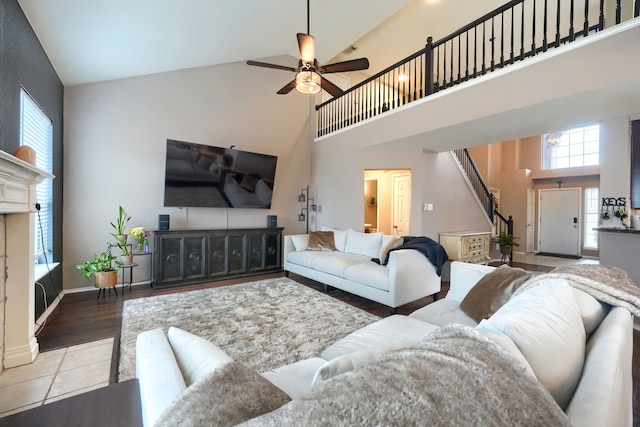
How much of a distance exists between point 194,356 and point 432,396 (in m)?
0.77

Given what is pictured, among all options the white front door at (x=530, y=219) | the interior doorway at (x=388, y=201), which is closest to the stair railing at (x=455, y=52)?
the interior doorway at (x=388, y=201)

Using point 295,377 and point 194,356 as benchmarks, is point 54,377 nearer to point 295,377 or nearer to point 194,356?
point 194,356

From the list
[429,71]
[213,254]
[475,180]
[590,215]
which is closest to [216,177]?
[213,254]

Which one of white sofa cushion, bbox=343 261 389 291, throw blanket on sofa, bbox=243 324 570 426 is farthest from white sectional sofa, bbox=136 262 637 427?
white sofa cushion, bbox=343 261 389 291

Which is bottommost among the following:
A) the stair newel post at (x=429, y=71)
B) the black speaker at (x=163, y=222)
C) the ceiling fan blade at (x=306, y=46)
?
the black speaker at (x=163, y=222)

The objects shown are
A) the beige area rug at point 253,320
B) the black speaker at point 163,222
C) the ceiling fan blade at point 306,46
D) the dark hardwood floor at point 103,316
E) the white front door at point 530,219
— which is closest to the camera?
the beige area rug at point 253,320

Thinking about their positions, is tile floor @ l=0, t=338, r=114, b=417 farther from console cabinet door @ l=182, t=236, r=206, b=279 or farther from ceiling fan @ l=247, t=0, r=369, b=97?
ceiling fan @ l=247, t=0, r=369, b=97

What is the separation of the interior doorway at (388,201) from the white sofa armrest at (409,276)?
3.13 meters

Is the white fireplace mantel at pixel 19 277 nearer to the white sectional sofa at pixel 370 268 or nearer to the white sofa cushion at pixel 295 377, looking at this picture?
the white sofa cushion at pixel 295 377

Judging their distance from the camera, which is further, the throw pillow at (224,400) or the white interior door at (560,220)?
the white interior door at (560,220)

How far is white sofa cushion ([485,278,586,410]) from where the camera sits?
0.77 m

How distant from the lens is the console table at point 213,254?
4.14m

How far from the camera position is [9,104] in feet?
7.27

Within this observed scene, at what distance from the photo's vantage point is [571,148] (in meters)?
7.89
